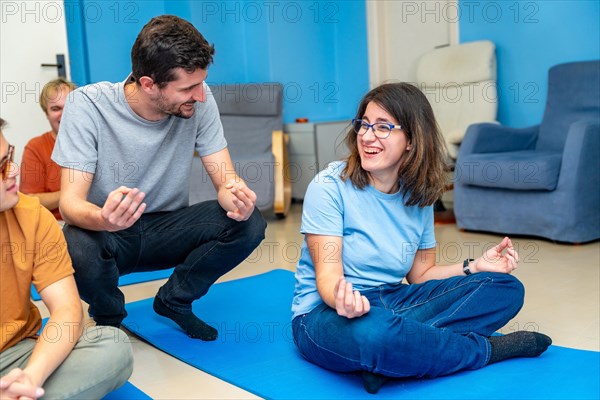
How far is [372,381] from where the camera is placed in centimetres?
173

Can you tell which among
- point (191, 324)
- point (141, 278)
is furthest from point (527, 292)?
point (141, 278)

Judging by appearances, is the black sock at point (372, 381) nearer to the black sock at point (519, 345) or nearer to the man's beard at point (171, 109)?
the black sock at point (519, 345)

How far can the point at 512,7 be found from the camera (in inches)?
184

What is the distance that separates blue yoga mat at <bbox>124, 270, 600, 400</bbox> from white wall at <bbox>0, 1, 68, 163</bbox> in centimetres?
232

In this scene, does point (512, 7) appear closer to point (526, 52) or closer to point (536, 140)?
point (526, 52)

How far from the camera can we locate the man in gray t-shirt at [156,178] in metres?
2.03

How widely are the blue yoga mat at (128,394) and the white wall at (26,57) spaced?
287cm

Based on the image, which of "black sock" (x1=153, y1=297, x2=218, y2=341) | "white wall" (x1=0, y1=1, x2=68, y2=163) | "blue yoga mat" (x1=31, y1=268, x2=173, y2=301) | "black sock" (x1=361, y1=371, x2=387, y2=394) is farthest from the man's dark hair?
"white wall" (x1=0, y1=1, x2=68, y2=163)

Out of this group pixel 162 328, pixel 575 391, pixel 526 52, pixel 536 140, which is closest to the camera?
pixel 575 391

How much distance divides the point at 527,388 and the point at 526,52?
3.40 m

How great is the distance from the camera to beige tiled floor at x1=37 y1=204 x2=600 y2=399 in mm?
1928

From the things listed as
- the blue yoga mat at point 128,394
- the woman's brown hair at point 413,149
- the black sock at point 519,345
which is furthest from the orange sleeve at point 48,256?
the black sock at point 519,345

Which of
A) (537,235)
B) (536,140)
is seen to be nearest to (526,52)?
(536,140)

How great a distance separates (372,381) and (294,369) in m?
0.26
